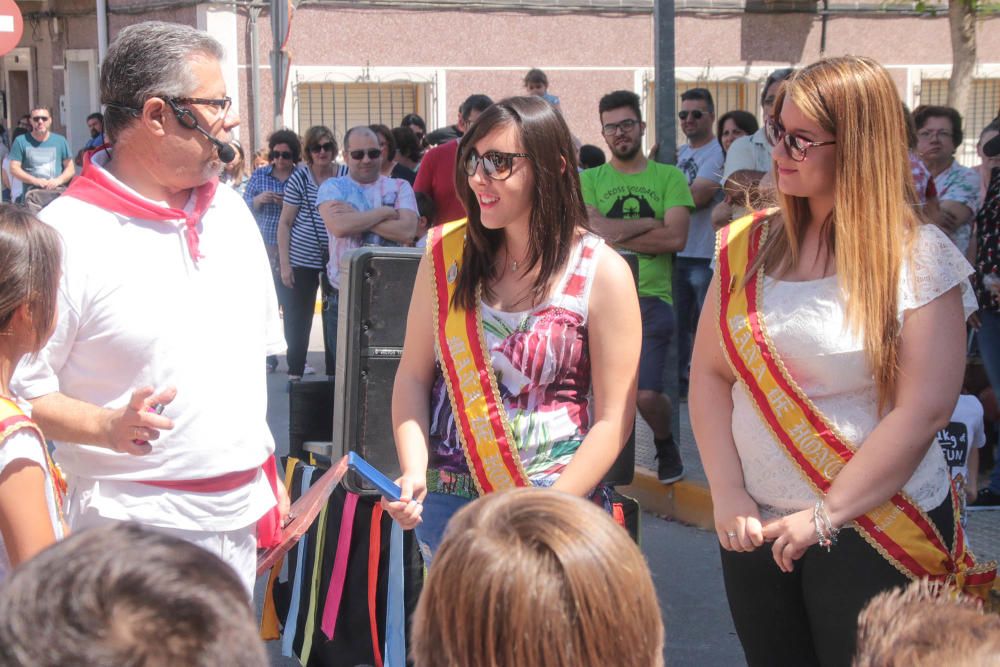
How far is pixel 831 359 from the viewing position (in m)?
2.60

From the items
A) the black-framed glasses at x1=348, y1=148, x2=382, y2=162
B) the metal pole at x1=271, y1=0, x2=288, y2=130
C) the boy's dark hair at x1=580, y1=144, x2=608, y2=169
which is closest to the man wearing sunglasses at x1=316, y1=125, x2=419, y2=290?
the black-framed glasses at x1=348, y1=148, x2=382, y2=162

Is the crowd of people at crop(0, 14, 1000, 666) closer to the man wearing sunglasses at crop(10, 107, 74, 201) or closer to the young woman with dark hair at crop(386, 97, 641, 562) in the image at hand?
the young woman with dark hair at crop(386, 97, 641, 562)

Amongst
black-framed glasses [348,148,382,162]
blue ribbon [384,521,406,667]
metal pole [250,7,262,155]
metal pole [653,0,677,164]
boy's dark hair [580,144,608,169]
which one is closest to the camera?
blue ribbon [384,521,406,667]

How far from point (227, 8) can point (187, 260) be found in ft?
52.3

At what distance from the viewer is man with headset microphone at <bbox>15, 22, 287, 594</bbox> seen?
2.56 metres

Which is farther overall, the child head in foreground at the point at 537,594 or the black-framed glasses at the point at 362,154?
the black-framed glasses at the point at 362,154

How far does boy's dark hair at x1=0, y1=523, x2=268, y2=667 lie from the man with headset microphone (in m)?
1.25

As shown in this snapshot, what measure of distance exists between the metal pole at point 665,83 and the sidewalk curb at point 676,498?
5.97 feet

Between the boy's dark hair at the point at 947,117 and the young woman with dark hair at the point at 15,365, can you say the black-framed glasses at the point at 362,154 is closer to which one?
the boy's dark hair at the point at 947,117

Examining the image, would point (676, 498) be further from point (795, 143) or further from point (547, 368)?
point (795, 143)

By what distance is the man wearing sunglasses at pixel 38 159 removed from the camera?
1709 centimetres

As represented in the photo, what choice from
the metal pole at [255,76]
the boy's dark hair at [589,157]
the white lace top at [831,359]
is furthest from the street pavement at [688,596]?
the metal pole at [255,76]

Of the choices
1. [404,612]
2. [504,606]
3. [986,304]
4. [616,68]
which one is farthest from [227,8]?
[504,606]

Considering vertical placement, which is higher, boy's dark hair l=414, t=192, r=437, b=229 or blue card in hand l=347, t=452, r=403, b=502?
boy's dark hair l=414, t=192, r=437, b=229
